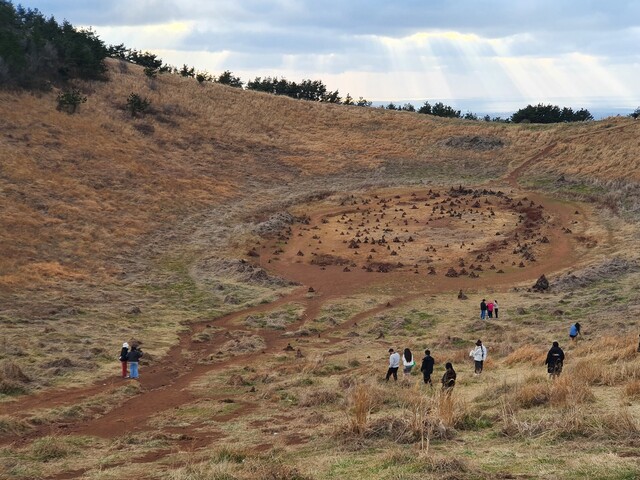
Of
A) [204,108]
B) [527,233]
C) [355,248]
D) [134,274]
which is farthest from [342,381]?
[204,108]

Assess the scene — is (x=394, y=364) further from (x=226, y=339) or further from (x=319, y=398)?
(x=226, y=339)

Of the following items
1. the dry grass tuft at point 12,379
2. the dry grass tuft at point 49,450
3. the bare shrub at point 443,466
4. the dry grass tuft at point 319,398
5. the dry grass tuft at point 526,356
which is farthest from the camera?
the dry grass tuft at point 526,356

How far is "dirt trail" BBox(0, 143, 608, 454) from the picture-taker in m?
20.5

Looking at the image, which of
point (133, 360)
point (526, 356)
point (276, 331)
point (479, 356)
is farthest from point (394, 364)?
point (276, 331)

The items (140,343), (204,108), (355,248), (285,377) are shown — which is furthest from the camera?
(204,108)

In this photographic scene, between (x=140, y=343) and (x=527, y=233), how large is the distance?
34.9 meters

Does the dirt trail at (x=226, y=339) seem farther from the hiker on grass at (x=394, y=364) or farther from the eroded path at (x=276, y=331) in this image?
the hiker on grass at (x=394, y=364)

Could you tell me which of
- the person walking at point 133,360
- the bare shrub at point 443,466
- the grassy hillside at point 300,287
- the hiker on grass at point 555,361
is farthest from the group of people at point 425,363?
the bare shrub at point 443,466

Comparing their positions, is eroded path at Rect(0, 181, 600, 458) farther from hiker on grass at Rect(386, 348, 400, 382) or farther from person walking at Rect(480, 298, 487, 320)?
Result: person walking at Rect(480, 298, 487, 320)

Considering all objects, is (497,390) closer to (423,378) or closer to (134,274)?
(423,378)

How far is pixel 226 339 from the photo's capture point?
32688mm

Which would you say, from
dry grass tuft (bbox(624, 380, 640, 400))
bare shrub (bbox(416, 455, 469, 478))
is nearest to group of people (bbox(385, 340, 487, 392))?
dry grass tuft (bbox(624, 380, 640, 400))

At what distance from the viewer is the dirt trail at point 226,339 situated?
20547 millimetres

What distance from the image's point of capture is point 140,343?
30234 millimetres
